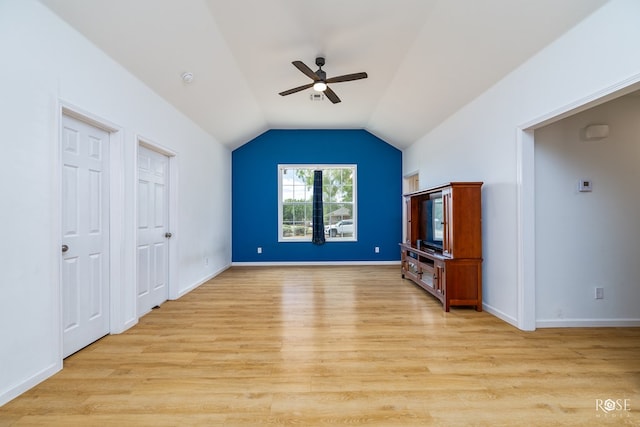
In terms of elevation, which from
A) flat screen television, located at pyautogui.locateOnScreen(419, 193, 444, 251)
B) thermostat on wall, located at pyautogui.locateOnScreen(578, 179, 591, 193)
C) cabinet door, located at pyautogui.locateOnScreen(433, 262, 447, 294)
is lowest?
cabinet door, located at pyautogui.locateOnScreen(433, 262, 447, 294)

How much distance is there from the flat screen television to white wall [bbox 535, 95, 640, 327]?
1120 millimetres

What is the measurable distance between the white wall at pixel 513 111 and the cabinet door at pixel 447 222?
0.38 m

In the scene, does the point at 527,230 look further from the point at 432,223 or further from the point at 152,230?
the point at 152,230

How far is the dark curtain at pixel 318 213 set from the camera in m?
6.37

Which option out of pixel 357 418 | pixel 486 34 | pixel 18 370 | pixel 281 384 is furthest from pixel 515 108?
pixel 18 370

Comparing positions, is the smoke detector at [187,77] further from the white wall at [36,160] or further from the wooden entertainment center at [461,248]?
the wooden entertainment center at [461,248]

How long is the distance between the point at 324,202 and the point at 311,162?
927 millimetres

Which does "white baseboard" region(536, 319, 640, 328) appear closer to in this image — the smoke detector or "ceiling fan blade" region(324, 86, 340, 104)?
"ceiling fan blade" region(324, 86, 340, 104)

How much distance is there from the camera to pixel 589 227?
278cm

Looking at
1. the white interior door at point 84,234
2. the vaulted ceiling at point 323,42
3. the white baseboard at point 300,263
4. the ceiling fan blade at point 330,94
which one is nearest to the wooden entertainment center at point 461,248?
the vaulted ceiling at point 323,42

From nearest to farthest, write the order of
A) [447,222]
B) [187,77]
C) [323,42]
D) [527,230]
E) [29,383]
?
1. [29,383]
2. [527,230]
3. [323,42]
4. [187,77]
5. [447,222]

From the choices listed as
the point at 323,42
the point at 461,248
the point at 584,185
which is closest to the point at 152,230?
the point at 323,42

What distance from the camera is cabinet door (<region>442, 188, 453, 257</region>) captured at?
3340mm

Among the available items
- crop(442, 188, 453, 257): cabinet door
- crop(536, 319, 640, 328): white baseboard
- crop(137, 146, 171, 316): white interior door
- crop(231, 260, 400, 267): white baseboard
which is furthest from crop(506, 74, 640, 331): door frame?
crop(137, 146, 171, 316): white interior door
